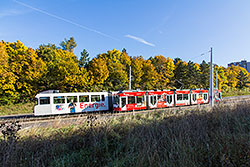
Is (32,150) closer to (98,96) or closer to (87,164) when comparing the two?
(87,164)

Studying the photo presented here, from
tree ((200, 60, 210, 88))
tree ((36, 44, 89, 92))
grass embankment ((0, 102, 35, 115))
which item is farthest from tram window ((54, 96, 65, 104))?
tree ((200, 60, 210, 88))

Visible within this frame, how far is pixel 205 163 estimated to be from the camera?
→ 288cm

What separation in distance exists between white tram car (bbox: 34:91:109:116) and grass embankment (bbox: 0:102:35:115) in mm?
6184

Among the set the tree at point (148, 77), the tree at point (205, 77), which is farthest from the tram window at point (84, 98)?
the tree at point (205, 77)

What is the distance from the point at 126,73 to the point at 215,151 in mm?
25560

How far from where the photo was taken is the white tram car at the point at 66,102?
13633mm

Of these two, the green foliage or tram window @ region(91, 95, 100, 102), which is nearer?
tram window @ region(91, 95, 100, 102)

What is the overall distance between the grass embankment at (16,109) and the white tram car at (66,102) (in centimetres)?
618

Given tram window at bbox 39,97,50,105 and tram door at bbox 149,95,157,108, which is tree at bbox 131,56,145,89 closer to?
tram door at bbox 149,95,157,108

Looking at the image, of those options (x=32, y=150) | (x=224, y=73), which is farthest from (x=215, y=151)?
(x=224, y=73)

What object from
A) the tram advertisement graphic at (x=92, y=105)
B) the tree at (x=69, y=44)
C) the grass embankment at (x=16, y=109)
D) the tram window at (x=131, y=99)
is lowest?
the grass embankment at (x=16, y=109)

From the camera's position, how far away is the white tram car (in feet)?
44.7

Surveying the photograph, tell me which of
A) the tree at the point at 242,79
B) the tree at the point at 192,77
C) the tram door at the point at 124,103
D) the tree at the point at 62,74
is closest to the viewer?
the tram door at the point at 124,103

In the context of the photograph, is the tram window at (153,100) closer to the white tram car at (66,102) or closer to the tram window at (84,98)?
the white tram car at (66,102)
